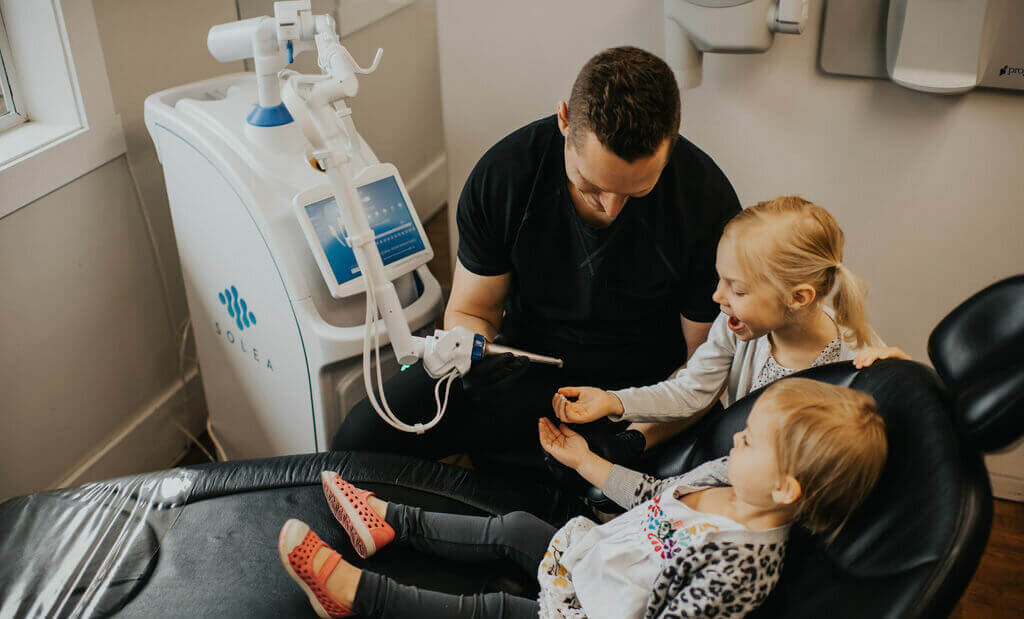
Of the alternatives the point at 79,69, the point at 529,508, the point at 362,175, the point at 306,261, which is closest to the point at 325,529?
the point at 529,508

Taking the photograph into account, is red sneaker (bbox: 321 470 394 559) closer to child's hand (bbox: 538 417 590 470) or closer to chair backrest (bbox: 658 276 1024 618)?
child's hand (bbox: 538 417 590 470)

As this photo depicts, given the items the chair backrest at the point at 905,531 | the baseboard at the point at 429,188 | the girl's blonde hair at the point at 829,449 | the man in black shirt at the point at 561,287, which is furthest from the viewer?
the baseboard at the point at 429,188

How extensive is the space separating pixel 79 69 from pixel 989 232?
1.99 meters

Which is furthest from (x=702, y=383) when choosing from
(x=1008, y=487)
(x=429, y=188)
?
(x=429, y=188)

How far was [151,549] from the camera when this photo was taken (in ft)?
4.42

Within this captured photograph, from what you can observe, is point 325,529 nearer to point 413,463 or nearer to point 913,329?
point 413,463

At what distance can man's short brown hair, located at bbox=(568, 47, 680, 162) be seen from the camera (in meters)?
1.17

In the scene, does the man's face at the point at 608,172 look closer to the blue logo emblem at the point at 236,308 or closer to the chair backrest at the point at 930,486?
the chair backrest at the point at 930,486

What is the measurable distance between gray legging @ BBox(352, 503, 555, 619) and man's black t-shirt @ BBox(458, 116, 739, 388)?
37cm

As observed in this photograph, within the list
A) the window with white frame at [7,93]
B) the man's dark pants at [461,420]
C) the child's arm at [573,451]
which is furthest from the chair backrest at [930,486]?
the window with white frame at [7,93]

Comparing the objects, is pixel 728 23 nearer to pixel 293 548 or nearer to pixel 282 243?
pixel 282 243

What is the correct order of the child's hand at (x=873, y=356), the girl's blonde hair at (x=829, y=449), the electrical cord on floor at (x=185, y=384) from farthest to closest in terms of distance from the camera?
the electrical cord on floor at (x=185, y=384)
the child's hand at (x=873, y=356)
the girl's blonde hair at (x=829, y=449)

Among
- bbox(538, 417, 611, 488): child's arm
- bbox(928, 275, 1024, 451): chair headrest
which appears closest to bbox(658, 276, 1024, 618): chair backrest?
bbox(928, 275, 1024, 451): chair headrest

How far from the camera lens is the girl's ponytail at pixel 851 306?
1.21 metres
